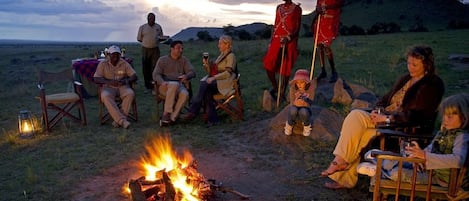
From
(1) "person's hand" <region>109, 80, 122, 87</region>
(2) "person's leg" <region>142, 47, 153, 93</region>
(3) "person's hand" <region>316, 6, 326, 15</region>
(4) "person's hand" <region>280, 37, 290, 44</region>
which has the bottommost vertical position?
(1) "person's hand" <region>109, 80, 122, 87</region>

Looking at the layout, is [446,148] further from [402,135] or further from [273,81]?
[273,81]

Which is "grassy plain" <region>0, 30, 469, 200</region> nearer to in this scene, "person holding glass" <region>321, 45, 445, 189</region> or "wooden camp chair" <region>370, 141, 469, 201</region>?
"person holding glass" <region>321, 45, 445, 189</region>

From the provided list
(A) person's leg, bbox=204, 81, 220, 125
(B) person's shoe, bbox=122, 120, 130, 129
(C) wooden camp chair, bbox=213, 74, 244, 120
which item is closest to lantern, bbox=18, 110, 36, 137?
(B) person's shoe, bbox=122, 120, 130, 129

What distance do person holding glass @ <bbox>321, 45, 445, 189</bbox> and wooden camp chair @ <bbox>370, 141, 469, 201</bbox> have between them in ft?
2.08

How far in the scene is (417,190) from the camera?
2951mm

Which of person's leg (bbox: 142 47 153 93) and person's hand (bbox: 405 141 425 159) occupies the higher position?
person's leg (bbox: 142 47 153 93)

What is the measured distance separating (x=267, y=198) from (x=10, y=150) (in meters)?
3.44

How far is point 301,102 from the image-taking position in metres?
5.17

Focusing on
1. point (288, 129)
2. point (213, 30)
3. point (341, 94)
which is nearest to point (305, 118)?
point (288, 129)

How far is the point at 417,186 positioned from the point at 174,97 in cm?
405

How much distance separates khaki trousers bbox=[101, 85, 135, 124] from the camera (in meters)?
6.41

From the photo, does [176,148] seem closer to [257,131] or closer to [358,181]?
[257,131]

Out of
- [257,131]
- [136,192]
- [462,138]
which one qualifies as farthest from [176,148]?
[462,138]

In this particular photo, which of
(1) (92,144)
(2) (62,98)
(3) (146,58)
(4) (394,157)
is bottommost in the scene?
(1) (92,144)
